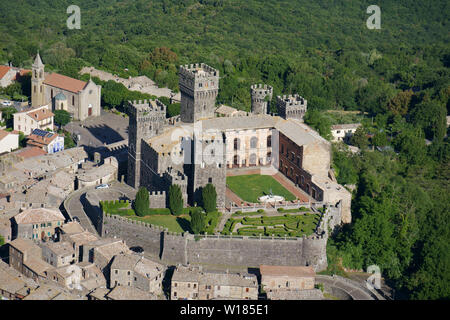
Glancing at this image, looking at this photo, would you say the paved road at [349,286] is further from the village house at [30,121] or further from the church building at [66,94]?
the church building at [66,94]

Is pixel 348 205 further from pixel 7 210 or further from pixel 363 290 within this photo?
pixel 7 210

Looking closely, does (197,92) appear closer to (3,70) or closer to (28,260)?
(28,260)

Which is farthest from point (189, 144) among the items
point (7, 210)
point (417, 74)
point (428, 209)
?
point (417, 74)

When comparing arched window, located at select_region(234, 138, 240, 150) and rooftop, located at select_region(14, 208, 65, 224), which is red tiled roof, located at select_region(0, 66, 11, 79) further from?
rooftop, located at select_region(14, 208, 65, 224)

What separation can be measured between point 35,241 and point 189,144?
73.7ft

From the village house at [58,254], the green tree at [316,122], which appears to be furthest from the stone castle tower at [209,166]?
the green tree at [316,122]

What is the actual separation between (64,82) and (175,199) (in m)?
53.0

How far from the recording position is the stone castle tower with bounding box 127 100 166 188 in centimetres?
11719

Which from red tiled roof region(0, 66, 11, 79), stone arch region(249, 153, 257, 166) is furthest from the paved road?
red tiled roof region(0, 66, 11, 79)

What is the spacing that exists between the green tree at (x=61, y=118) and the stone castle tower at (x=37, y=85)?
7.13 m

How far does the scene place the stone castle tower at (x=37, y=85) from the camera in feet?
497

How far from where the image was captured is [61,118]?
14525 cm

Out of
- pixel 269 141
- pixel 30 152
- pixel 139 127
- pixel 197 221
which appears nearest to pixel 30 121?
pixel 30 152

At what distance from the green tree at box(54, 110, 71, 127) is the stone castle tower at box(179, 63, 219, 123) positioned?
28.2 m
